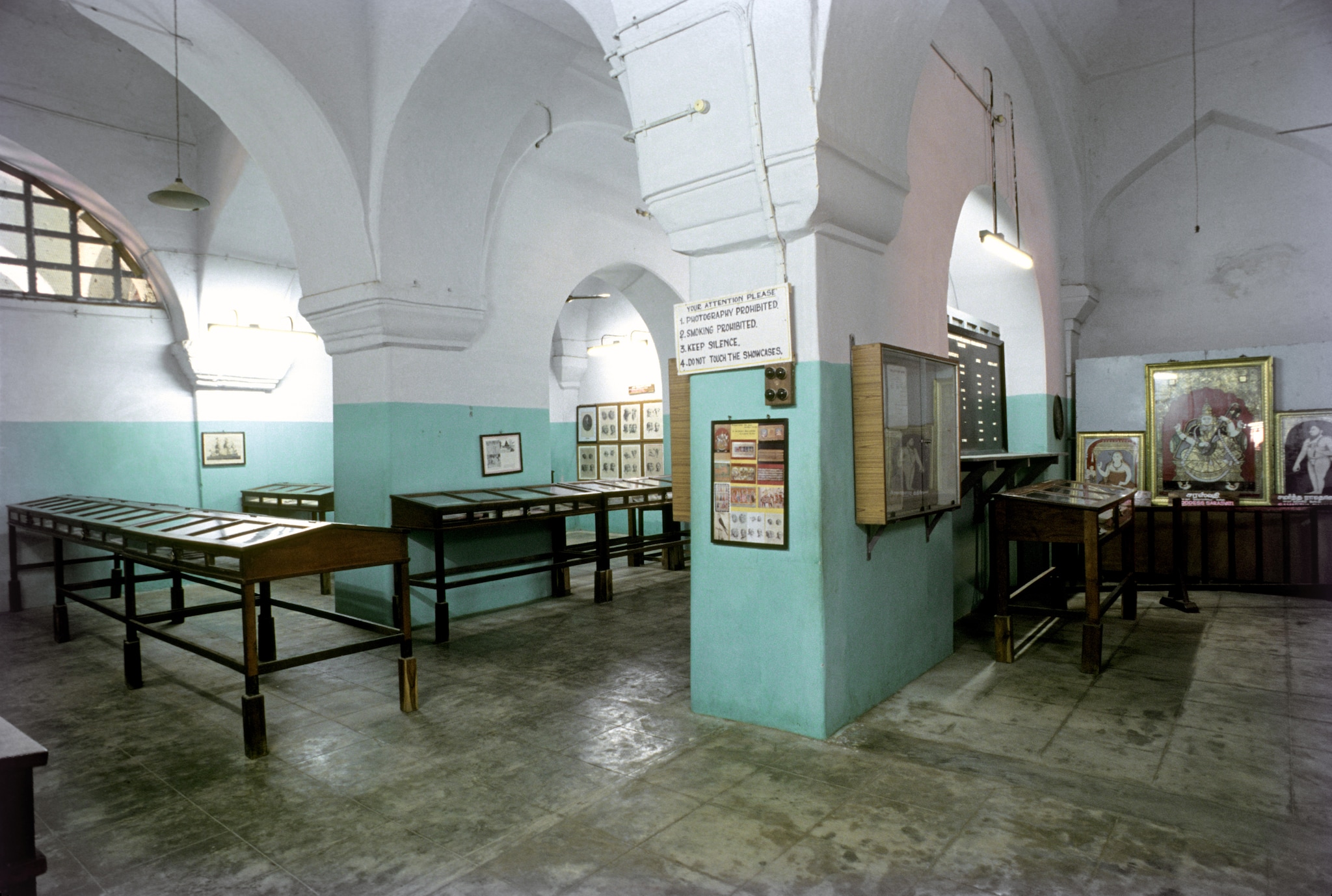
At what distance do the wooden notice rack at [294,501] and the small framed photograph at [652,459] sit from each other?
5372mm

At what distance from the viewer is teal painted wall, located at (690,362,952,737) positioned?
13.4 feet

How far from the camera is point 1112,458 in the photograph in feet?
28.9

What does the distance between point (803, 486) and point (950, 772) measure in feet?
4.93

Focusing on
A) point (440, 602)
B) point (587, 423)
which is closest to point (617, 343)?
point (587, 423)

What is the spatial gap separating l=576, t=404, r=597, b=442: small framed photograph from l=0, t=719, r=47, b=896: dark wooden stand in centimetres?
1233

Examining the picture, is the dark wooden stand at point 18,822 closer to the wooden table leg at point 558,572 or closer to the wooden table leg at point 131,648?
the wooden table leg at point 131,648

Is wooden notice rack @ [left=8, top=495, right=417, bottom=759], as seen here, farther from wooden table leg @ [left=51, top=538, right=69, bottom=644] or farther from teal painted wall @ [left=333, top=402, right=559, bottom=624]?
teal painted wall @ [left=333, top=402, right=559, bottom=624]

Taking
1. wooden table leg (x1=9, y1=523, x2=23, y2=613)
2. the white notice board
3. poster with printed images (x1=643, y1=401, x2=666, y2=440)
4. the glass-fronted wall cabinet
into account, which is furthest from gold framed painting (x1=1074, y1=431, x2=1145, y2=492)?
wooden table leg (x1=9, y1=523, x2=23, y2=613)

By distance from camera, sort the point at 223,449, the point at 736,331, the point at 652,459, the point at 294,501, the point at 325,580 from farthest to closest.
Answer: the point at 652,459 → the point at 223,449 → the point at 294,501 → the point at 325,580 → the point at 736,331

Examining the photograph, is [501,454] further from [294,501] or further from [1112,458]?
[1112,458]

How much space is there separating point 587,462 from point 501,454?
21.2ft

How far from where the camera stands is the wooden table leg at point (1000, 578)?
550cm

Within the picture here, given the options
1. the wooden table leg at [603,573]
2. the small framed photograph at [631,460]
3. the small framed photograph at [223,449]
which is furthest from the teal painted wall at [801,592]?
the small framed photograph at [631,460]

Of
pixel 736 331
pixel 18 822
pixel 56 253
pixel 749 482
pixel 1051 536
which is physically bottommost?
pixel 18 822
